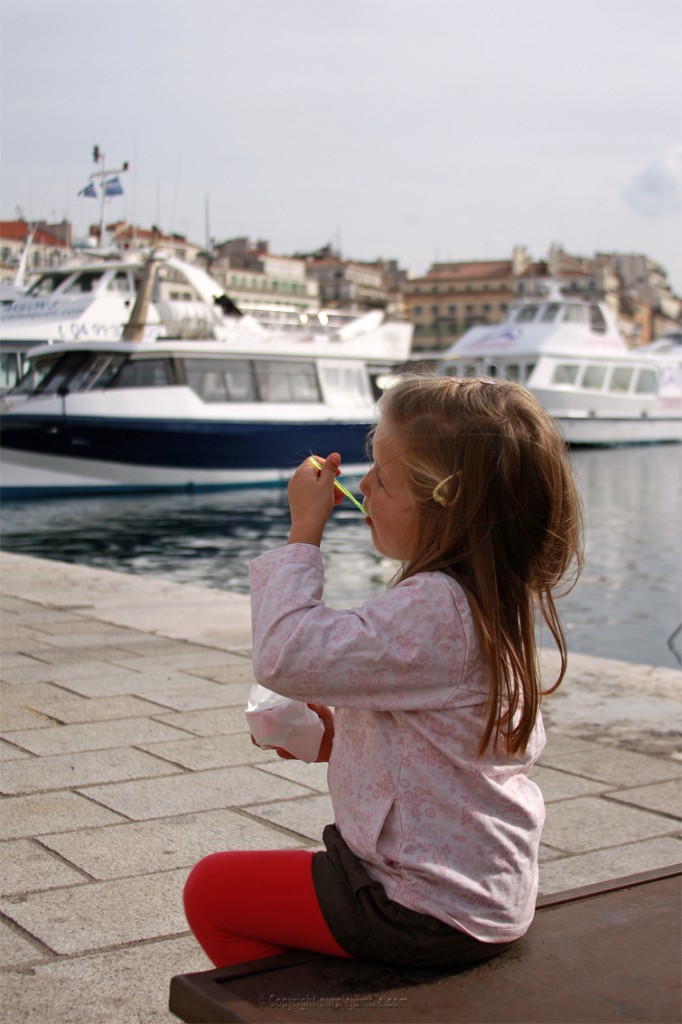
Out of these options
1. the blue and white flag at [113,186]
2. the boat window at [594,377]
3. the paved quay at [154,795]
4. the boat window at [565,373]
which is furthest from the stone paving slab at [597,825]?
the boat window at [594,377]

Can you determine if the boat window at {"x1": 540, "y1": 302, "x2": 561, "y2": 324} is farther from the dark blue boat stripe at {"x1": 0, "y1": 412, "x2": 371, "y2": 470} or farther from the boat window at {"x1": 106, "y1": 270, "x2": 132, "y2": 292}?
the boat window at {"x1": 106, "y1": 270, "x2": 132, "y2": 292}

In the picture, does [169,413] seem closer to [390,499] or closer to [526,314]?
A: [390,499]

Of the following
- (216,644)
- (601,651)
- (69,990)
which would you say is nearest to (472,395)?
(69,990)

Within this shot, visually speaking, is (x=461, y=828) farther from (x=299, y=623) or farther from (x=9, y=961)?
(x=9, y=961)

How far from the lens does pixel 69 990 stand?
2.24m

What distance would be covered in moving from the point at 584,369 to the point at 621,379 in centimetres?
201

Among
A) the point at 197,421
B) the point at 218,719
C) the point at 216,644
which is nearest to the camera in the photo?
the point at 218,719

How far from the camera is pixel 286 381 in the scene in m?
24.0

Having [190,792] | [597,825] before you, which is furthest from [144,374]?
[597,825]

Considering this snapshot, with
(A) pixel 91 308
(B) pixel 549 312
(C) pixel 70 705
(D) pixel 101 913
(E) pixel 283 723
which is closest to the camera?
(E) pixel 283 723

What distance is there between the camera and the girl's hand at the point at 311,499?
174 cm

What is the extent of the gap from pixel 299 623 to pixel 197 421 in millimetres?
21144

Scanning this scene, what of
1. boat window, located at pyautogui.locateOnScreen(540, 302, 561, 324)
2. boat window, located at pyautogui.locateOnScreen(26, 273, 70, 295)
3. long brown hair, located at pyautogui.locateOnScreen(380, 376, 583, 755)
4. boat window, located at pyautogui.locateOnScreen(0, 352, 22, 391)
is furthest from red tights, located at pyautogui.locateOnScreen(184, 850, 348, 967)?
boat window, located at pyautogui.locateOnScreen(540, 302, 561, 324)

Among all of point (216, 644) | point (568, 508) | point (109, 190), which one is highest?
point (109, 190)
